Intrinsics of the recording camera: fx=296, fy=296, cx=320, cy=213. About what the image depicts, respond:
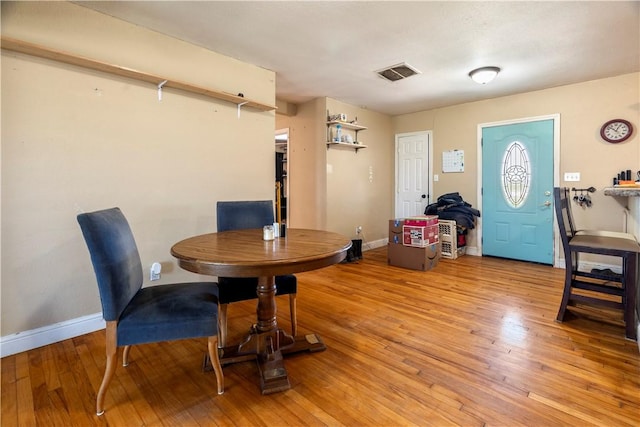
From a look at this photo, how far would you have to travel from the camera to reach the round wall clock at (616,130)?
3459 millimetres

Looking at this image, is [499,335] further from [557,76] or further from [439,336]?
[557,76]

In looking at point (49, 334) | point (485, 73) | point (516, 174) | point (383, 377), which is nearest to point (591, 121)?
point (516, 174)

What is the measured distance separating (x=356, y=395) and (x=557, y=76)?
165 inches

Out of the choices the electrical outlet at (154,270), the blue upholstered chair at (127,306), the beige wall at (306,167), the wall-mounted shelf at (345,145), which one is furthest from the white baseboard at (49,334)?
the wall-mounted shelf at (345,145)

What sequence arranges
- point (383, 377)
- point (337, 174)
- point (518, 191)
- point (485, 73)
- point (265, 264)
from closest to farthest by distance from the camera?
point (265, 264) → point (383, 377) → point (485, 73) → point (518, 191) → point (337, 174)

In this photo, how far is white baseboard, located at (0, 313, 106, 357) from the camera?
1.90 meters

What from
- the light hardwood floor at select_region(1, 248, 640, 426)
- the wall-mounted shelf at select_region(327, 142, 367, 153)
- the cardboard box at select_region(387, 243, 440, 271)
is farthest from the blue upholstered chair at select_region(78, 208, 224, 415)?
the wall-mounted shelf at select_region(327, 142, 367, 153)

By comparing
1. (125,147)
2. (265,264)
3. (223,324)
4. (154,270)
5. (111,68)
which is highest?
(111,68)

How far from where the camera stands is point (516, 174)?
4.26 m

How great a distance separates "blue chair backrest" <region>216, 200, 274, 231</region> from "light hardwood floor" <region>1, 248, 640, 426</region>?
784mm

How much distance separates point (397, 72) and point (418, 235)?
6.55 feet

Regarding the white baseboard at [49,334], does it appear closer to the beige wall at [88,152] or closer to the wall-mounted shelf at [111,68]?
the beige wall at [88,152]

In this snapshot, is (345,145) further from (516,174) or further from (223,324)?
(223,324)

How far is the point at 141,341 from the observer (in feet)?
4.60
